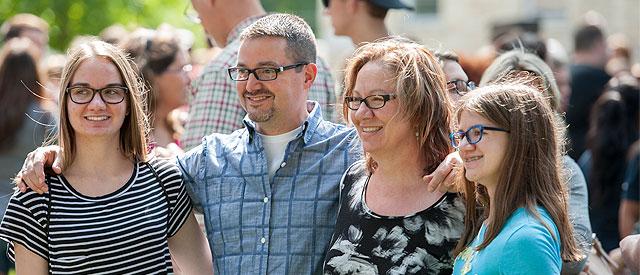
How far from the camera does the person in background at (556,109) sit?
14.7 feet

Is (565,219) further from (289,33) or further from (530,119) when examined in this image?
(289,33)

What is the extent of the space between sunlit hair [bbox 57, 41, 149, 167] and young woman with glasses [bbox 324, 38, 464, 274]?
0.91 m

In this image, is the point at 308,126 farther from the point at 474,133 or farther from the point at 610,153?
the point at 610,153

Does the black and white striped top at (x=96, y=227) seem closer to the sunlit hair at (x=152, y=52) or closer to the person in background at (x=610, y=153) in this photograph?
the sunlit hair at (x=152, y=52)

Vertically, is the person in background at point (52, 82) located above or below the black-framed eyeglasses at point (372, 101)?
below

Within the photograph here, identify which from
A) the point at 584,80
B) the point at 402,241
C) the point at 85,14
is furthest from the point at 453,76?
the point at 85,14

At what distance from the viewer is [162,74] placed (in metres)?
7.07

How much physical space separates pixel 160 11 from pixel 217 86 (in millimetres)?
11564

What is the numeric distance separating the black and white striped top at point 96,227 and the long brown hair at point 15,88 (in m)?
3.02

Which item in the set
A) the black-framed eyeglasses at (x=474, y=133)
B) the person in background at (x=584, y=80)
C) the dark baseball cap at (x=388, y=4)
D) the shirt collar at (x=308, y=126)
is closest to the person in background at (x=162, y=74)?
the dark baseball cap at (x=388, y=4)

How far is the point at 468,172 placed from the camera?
405 cm

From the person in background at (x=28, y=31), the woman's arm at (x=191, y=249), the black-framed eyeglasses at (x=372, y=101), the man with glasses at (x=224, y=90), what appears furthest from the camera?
the person in background at (x=28, y=31)

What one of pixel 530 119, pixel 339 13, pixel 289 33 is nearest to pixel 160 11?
pixel 339 13

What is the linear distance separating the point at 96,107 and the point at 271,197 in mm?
787
